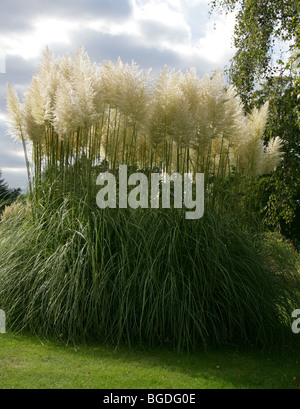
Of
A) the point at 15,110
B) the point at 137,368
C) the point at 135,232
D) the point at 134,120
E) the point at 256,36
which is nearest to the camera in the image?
the point at 137,368

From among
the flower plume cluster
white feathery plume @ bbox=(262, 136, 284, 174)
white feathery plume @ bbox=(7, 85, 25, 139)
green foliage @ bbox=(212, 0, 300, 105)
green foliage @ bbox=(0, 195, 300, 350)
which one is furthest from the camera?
green foliage @ bbox=(212, 0, 300, 105)

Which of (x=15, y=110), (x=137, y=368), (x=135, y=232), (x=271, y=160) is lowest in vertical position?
(x=137, y=368)

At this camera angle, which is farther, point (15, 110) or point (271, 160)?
point (271, 160)

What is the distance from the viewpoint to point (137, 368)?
3.26 m

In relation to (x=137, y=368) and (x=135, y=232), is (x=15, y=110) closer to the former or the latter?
(x=135, y=232)

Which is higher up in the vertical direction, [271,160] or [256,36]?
[256,36]

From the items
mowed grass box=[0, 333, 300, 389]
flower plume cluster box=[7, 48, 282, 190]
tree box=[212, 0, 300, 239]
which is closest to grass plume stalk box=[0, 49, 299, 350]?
flower plume cluster box=[7, 48, 282, 190]

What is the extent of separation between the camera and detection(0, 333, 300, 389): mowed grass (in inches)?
121

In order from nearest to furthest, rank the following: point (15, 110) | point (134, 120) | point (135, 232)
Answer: point (135, 232)
point (134, 120)
point (15, 110)

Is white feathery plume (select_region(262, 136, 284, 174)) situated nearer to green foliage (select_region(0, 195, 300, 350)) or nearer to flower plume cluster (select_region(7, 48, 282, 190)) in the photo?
flower plume cluster (select_region(7, 48, 282, 190))

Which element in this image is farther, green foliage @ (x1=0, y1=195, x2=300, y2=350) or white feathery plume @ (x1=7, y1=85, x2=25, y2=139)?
white feathery plume @ (x1=7, y1=85, x2=25, y2=139)

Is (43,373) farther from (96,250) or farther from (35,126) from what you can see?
(35,126)

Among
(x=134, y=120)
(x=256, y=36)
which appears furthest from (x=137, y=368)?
(x=256, y=36)

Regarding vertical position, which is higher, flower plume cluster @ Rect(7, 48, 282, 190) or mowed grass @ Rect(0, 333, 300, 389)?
flower plume cluster @ Rect(7, 48, 282, 190)
